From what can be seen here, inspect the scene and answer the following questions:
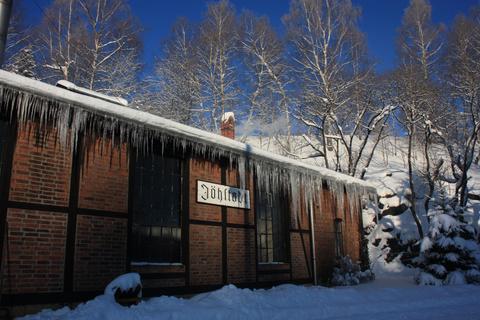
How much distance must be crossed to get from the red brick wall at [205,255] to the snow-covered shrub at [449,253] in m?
5.80

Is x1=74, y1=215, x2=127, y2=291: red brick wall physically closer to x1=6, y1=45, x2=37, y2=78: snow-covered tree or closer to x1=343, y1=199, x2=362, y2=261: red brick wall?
x1=343, y1=199, x2=362, y2=261: red brick wall

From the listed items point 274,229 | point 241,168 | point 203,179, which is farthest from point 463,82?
point 203,179

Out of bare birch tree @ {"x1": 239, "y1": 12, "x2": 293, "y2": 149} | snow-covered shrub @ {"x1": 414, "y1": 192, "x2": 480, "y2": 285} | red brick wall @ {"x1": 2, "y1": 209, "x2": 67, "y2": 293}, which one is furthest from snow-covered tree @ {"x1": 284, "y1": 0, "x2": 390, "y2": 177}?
red brick wall @ {"x1": 2, "y1": 209, "x2": 67, "y2": 293}

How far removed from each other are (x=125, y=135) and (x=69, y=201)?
4.79 ft

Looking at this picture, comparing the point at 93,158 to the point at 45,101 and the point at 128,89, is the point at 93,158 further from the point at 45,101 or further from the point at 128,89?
the point at 128,89

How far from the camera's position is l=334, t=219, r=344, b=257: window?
11586 millimetres

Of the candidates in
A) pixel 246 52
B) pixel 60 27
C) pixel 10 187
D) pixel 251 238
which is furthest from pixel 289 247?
pixel 60 27

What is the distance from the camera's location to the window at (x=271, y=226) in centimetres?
921

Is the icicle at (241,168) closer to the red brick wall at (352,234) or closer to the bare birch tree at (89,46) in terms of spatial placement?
the red brick wall at (352,234)

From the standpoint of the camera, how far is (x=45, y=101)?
5.50 metres

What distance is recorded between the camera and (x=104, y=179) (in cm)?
640

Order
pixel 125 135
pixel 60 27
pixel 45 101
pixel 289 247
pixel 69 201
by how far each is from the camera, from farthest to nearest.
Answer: pixel 60 27 < pixel 289 247 < pixel 125 135 < pixel 69 201 < pixel 45 101

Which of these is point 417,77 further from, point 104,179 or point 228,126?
point 104,179

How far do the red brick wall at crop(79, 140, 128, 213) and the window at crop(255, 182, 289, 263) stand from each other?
3.49 metres
